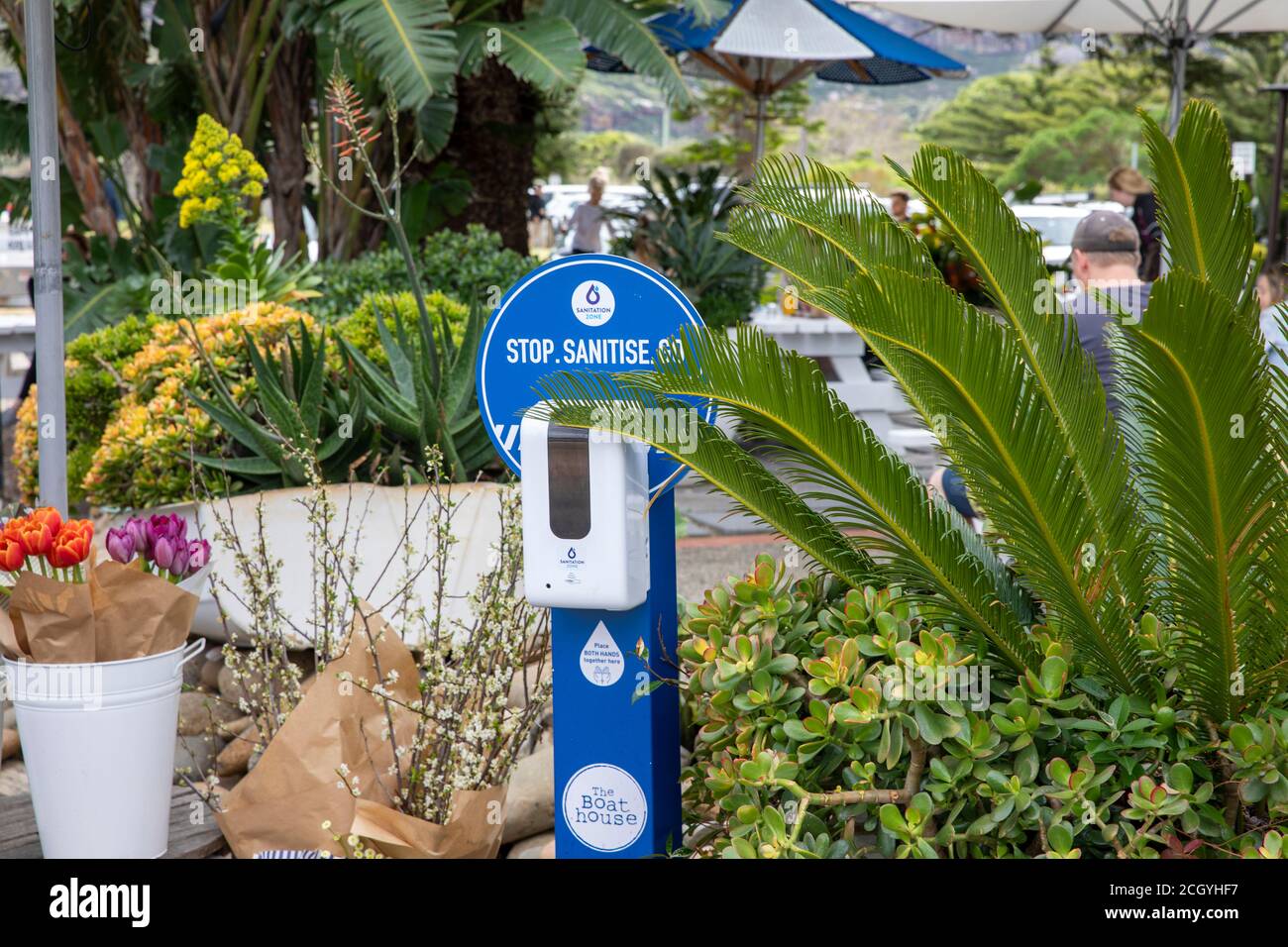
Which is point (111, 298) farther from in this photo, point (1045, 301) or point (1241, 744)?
point (1241, 744)

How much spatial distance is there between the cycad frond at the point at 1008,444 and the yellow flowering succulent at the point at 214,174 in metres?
4.20

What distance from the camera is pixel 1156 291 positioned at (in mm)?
2385

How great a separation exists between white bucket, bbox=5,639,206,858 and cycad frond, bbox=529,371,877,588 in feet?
3.36

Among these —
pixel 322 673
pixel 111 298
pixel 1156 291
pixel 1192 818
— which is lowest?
pixel 1192 818

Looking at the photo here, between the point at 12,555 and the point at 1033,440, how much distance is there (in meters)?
2.12

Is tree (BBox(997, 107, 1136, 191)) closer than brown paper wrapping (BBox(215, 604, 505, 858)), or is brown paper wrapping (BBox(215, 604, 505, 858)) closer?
brown paper wrapping (BBox(215, 604, 505, 858))

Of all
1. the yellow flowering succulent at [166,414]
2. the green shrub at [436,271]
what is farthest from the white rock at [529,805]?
the green shrub at [436,271]

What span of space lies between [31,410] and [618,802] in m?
3.44

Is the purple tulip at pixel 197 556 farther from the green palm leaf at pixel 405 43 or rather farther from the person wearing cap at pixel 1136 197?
the person wearing cap at pixel 1136 197

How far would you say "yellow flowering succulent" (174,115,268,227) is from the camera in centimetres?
625

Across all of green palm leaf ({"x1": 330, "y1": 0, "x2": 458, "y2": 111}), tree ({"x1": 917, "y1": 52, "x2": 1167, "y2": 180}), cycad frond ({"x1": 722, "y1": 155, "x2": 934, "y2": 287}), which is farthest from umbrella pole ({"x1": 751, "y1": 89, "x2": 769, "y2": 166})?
tree ({"x1": 917, "y1": 52, "x2": 1167, "y2": 180})

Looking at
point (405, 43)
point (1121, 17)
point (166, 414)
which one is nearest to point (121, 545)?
point (166, 414)

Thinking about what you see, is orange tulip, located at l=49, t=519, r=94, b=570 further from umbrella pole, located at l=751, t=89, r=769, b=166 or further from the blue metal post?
umbrella pole, located at l=751, t=89, r=769, b=166

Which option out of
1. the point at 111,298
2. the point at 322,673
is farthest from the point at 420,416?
the point at 111,298
